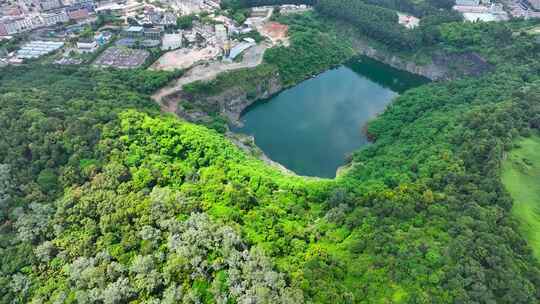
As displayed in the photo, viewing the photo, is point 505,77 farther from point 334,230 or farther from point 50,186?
point 50,186

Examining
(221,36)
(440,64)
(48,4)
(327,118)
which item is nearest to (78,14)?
(48,4)

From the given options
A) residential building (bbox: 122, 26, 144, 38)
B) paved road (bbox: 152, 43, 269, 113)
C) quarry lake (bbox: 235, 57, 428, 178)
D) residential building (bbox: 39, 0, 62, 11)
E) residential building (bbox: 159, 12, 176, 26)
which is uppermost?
residential building (bbox: 39, 0, 62, 11)

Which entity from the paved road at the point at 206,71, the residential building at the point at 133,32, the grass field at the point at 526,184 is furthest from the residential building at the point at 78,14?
the grass field at the point at 526,184

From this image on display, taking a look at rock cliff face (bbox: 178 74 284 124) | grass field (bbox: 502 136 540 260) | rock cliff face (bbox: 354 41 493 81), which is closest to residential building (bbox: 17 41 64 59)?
rock cliff face (bbox: 178 74 284 124)

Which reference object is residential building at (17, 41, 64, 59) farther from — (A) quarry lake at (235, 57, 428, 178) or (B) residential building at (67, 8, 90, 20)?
(A) quarry lake at (235, 57, 428, 178)

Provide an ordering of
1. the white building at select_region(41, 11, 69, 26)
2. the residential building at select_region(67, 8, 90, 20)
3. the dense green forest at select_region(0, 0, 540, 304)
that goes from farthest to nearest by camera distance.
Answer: the residential building at select_region(67, 8, 90, 20)
the white building at select_region(41, 11, 69, 26)
the dense green forest at select_region(0, 0, 540, 304)

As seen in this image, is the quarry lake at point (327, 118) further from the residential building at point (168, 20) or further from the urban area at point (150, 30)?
the residential building at point (168, 20)

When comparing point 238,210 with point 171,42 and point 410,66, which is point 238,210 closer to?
point 171,42
